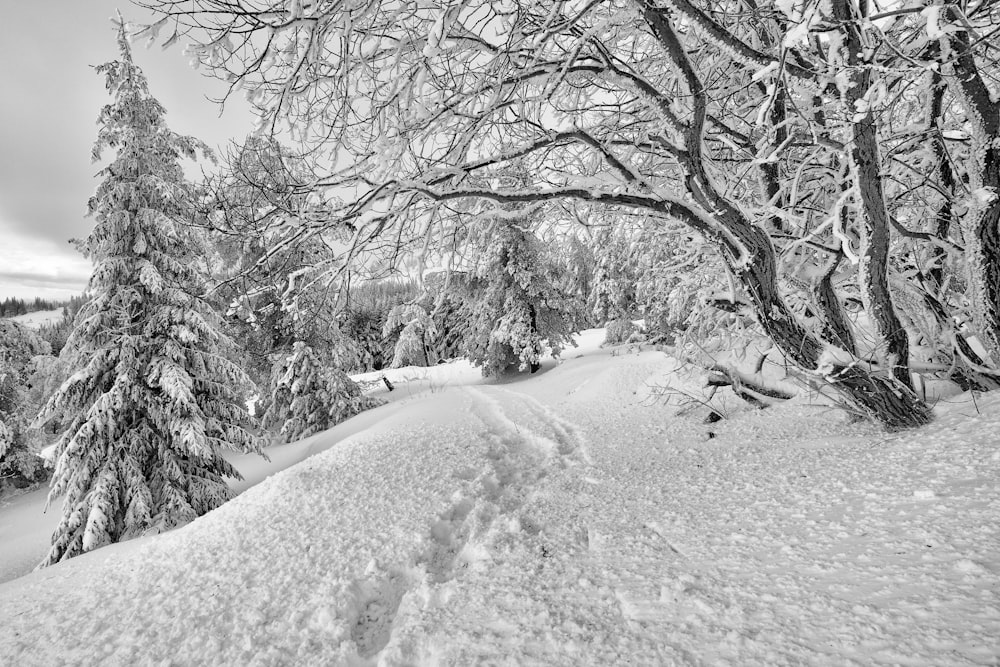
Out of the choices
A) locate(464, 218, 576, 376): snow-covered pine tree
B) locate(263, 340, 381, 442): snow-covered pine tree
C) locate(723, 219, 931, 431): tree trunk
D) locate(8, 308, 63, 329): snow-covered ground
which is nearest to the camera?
locate(723, 219, 931, 431): tree trunk

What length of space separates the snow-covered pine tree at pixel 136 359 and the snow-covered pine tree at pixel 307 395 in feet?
14.9

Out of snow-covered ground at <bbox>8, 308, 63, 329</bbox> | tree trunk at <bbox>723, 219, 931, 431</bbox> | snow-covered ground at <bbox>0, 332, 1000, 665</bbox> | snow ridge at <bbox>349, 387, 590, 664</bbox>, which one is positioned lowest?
snow ridge at <bbox>349, 387, 590, 664</bbox>

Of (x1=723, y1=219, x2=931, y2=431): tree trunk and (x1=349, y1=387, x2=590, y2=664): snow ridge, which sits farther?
(x1=723, y1=219, x2=931, y2=431): tree trunk

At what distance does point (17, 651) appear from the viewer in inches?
92.2

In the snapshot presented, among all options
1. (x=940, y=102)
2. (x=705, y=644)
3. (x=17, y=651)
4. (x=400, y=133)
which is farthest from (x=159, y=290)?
(x=940, y=102)

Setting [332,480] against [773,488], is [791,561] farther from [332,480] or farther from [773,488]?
[332,480]

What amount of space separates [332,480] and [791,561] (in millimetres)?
3881

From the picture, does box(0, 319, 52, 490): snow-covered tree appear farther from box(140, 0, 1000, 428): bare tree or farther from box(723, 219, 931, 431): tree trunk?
box(723, 219, 931, 431): tree trunk

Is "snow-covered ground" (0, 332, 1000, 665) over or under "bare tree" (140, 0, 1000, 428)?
under

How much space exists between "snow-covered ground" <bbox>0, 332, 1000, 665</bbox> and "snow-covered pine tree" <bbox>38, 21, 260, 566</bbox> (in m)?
5.18

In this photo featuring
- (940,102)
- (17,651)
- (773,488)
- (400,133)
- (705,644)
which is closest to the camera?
(705,644)

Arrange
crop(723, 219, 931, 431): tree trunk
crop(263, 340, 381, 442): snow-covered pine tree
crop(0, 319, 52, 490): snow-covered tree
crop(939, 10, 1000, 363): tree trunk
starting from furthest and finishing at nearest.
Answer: crop(263, 340, 381, 442): snow-covered pine tree, crop(0, 319, 52, 490): snow-covered tree, crop(723, 219, 931, 431): tree trunk, crop(939, 10, 1000, 363): tree trunk

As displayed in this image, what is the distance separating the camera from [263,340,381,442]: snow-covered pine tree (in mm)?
13578

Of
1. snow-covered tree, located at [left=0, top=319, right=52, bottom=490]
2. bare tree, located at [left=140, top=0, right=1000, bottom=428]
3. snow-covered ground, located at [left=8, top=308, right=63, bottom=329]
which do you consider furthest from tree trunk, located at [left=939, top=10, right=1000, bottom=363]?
snow-covered ground, located at [left=8, top=308, right=63, bottom=329]
